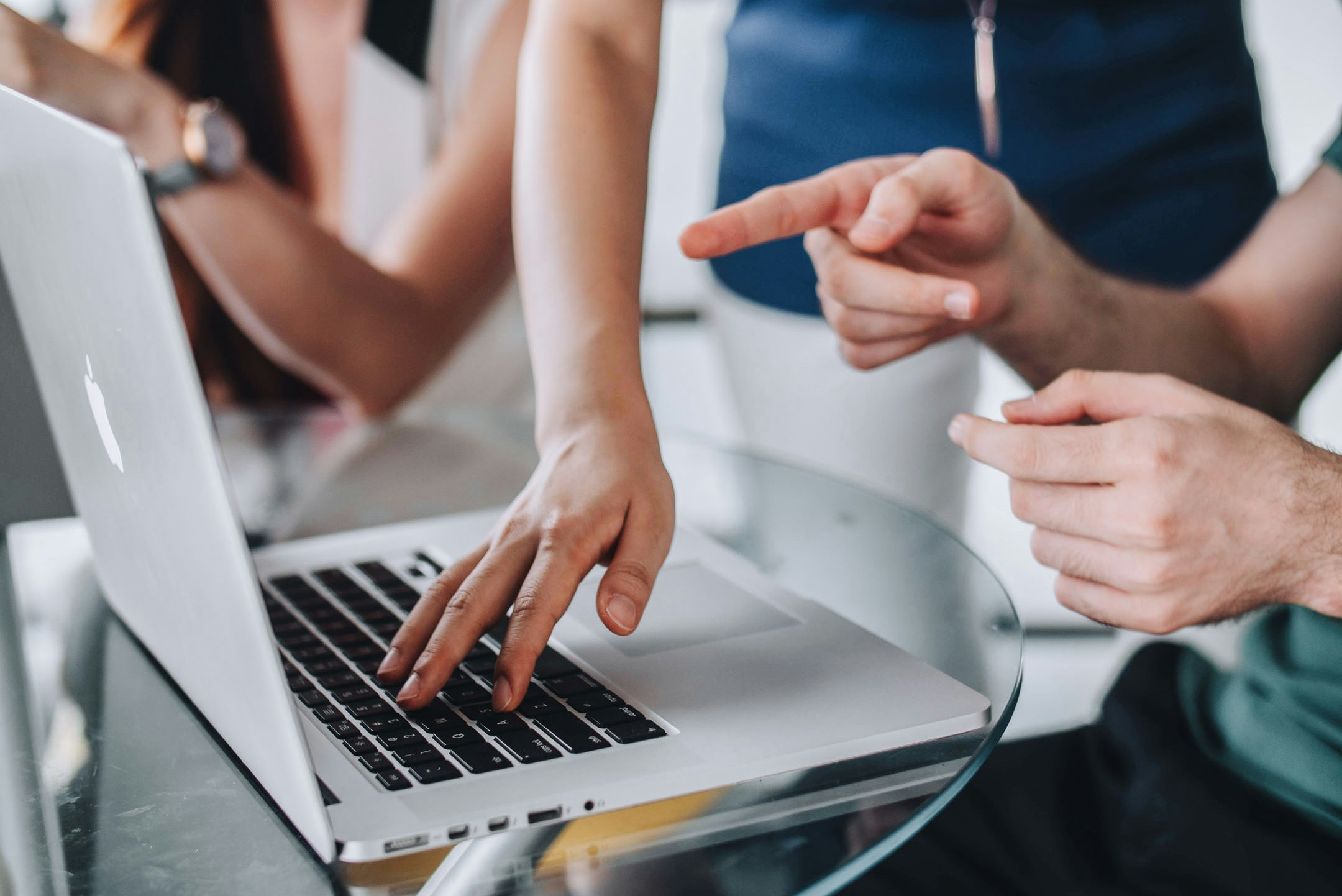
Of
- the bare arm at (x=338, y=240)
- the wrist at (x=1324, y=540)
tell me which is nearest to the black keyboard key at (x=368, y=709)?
the wrist at (x=1324, y=540)

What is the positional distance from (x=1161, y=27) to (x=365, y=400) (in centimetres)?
101

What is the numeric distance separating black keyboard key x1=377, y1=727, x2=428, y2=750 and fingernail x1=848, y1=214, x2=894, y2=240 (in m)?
0.43

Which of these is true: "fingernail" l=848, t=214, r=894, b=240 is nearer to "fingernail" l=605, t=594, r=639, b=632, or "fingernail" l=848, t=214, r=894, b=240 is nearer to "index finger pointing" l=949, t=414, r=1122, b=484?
"index finger pointing" l=949, t=414, r=1122, b=484

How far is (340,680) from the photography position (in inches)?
25.7

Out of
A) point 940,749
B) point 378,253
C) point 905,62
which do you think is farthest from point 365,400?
point 940,749

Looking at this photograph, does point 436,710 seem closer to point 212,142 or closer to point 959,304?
point 959,304

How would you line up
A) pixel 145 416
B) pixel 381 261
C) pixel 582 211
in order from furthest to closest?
pixel 381 261, pixel 582 211, pixel 145 416

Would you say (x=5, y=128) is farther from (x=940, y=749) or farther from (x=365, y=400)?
(x=365, y=400)

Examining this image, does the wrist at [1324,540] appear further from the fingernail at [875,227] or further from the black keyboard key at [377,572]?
the black keyboard key at [377,572]

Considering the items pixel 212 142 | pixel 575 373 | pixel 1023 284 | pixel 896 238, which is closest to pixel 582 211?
pixel 575 373

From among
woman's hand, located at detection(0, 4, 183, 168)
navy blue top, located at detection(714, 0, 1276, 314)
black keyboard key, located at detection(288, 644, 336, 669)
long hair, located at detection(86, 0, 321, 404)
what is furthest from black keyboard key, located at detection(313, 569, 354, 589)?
long hair, located at detection(86, 0, 321, 404)

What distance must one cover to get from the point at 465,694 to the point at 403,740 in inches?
2.2

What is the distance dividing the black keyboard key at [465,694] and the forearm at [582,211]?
0.22 meters

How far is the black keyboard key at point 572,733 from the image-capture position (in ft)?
1.87
